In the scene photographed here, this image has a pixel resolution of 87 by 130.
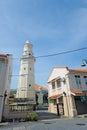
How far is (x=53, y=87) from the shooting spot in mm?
23797

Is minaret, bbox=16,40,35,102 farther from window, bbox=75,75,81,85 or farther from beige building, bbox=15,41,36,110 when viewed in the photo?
window, bbox=75,75,81,85

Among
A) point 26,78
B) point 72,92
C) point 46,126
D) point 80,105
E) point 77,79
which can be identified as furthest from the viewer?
point 26,78

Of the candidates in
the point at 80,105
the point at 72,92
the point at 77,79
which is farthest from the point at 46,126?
→ the point at 77,79

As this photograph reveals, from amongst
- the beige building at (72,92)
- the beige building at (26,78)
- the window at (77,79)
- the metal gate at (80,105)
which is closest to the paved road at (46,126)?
the beige building at (72,92)

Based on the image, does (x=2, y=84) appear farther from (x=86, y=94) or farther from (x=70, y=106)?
(x=86, y=94)

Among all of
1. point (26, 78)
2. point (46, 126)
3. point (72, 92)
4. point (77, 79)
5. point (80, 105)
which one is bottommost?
point (46, 126)

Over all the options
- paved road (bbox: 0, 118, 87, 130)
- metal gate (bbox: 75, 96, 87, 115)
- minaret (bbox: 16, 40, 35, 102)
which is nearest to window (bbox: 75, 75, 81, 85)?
metal gate (bbox: 75, 96, 87, 115)

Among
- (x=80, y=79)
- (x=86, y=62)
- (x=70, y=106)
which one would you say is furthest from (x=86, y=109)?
(x=86, y=62)

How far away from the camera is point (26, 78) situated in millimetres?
33188

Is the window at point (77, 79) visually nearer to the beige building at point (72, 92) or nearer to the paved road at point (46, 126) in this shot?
the beige building at point (72, 92)

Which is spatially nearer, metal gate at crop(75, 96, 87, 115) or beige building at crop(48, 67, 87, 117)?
beige building at crop(48, 67, 87, 117)

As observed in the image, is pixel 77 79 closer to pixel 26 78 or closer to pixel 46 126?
pixel 46 126

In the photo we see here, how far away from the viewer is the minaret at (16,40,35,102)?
3190 cm

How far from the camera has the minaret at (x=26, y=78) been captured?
3190 cm
